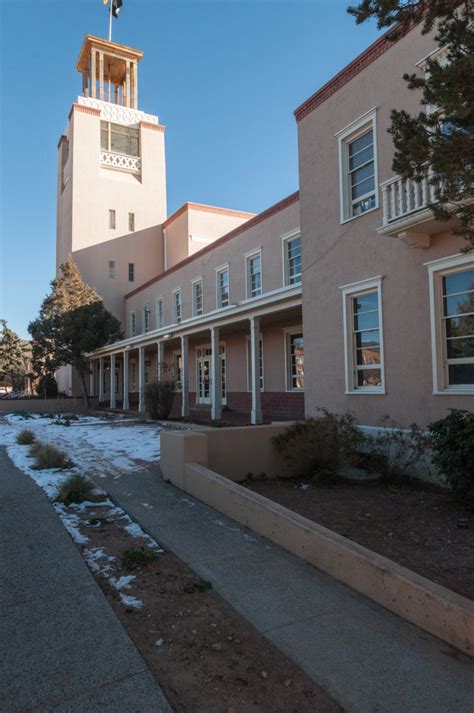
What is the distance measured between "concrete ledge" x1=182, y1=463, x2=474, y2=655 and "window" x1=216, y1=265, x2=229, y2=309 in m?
15.2

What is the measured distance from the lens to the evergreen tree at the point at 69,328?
27.2 metres

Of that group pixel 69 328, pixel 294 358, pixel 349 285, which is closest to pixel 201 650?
pixel 349 285

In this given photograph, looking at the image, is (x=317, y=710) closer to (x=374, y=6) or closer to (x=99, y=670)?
(x=99, y=670)

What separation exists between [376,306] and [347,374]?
149cm

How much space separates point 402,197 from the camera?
821cm

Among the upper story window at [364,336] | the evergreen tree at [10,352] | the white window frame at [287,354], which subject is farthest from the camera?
the evergreen tree at [10,352]

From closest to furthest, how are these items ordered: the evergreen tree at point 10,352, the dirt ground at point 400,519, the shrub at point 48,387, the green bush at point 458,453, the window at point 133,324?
the dirt ground at point 400,519, the green bush at point 458,453, the shrub at point 48,387, the window at point 133,324, the evergreen tree at point 10,352

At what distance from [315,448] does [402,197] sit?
4.46m

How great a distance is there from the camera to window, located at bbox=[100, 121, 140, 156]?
115 ft

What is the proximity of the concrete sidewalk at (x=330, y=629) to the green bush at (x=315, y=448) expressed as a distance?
280 cm

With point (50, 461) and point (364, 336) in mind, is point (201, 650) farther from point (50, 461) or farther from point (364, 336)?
point (364, 336)

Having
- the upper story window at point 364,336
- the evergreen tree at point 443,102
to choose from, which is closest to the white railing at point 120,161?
the upper story window at point 364,336

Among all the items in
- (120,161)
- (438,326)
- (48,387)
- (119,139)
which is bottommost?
(48,387)

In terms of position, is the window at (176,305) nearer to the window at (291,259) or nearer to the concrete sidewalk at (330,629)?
the window at (291,259)
